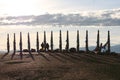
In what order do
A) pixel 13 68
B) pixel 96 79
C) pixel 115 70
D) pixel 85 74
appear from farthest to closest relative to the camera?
pixel 13 68 → pixel 115 70 → pixel 85 74 → pixel 96 79

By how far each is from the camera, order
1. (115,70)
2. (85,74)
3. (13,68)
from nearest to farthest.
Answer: (85,74), (115,70), (13,68)

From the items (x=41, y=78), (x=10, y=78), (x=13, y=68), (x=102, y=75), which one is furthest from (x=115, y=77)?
(x=13, y=68)

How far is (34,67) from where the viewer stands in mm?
43875

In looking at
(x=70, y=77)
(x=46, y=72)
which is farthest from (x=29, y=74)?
(x=70, y=77)

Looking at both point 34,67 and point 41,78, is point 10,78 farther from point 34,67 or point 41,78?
point 34,67

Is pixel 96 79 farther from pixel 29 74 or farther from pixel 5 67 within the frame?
pixel 5 67

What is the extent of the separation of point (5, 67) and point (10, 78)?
8664mm

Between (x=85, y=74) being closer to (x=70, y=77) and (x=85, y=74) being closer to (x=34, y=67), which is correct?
(x=70, y=77)

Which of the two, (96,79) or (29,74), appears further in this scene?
(29,74)

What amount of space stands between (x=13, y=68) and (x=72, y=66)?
767cm

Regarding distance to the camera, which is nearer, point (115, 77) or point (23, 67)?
point (115, 77)

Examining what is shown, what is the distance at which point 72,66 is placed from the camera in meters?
44.3

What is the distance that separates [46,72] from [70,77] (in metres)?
4.35

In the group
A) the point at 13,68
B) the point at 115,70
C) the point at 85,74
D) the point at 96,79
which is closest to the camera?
the point at 96,79
